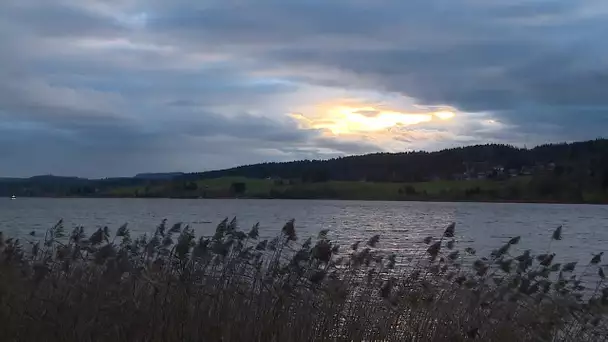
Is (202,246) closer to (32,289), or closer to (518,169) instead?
(32,289)

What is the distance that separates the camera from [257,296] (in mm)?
10938

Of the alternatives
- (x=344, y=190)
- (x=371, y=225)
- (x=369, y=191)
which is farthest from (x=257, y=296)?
(x=344, y=190)

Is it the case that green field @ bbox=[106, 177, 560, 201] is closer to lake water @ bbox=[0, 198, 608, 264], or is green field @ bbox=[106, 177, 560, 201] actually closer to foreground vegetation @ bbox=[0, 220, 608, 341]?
lake water @ bbox=[0, 198, 608, 264]

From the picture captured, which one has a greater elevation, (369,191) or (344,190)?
(344,190)

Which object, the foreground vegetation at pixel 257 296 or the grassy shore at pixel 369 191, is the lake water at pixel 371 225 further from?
the grassy shore at pixel 369 191

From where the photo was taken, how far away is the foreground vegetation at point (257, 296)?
31.6 ft

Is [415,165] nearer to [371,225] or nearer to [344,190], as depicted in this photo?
[344,190]

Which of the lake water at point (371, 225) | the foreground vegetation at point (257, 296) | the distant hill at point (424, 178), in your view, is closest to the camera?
the foreground vegetation at point (257, 296)

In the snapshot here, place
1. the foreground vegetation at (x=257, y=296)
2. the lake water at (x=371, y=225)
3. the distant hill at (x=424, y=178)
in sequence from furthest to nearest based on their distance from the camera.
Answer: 1. the distant hill at (x=424, y=178)
2. the lake water at (x=371, y=225)
3. the foreground vegetation at (x=257, y=296)

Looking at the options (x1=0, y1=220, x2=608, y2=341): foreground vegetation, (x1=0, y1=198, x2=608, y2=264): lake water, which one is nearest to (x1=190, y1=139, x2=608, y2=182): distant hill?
(x1=0, y1=198, x2=608, y2=264): lake water

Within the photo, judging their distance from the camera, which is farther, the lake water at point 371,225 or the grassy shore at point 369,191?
the grassy shore at point 369,191

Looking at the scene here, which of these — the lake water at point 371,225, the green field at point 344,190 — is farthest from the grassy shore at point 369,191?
the lake water at point 371,225

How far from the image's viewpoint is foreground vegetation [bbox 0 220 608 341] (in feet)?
31.6

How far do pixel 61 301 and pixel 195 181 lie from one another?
127 m
